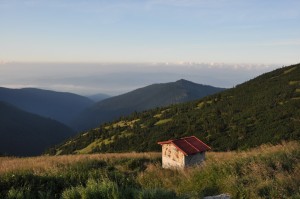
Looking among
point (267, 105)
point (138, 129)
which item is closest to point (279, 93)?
point (267, 105)

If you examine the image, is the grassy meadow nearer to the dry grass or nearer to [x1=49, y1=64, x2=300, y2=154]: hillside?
the dry grass

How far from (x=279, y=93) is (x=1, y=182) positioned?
6724cm

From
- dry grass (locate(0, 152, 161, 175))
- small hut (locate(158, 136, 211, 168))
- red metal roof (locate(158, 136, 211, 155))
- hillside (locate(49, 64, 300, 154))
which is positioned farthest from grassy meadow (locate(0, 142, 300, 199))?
hillside (locate(49, 64, 300, 154))

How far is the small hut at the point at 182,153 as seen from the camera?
2037cm

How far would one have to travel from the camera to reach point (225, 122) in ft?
213

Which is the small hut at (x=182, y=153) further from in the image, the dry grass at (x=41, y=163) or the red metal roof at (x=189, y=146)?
the dry grass at (x=41, y=163)

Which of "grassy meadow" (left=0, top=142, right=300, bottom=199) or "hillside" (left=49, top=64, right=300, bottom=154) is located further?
"hillside" (left=49, top=64, right=300, bottom=154)

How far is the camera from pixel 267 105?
2589 inches

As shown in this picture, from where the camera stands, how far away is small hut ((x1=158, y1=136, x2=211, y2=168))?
802 inches

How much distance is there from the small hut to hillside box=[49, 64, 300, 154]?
87.1ft

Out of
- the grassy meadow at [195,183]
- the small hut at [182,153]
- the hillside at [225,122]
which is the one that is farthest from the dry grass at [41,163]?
the hillside at [225,122]

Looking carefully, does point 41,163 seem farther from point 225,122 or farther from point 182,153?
point 225,122

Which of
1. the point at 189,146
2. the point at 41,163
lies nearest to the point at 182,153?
the point at 189,146

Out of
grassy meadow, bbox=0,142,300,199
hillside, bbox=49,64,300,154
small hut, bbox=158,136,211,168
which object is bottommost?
hillside, bbox=49,64,300,154
